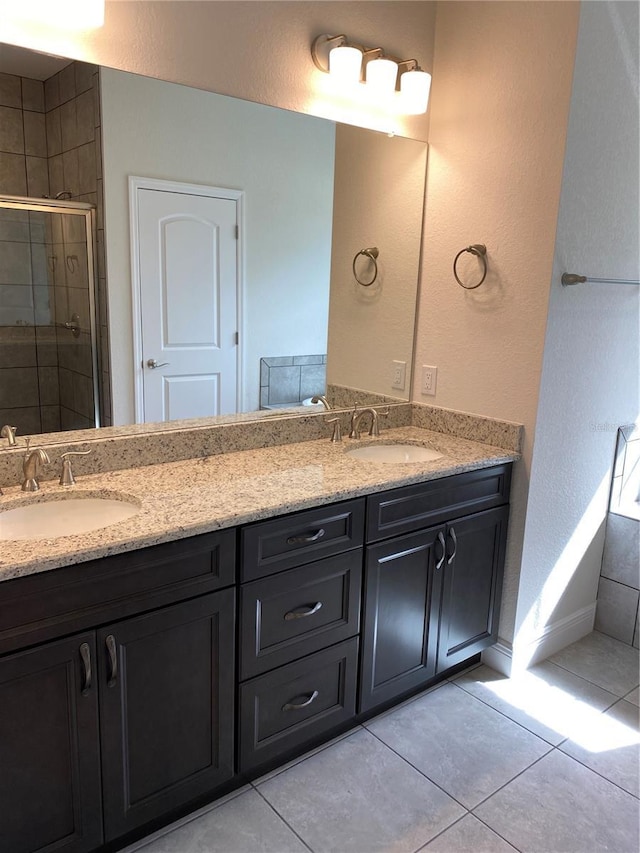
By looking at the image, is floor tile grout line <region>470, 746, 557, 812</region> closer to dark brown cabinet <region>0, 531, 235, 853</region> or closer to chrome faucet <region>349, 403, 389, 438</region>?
dark brown cabinet <region>0, 531, 235, 853</region>

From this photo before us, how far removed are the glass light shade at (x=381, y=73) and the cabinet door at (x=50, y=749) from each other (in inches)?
78.5

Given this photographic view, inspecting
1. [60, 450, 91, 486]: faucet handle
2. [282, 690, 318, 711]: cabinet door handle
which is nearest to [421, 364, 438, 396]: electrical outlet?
[282, 690, 318, 711]: cabinet door handle

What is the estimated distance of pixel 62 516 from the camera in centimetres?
172

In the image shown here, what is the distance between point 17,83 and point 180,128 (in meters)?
0.46

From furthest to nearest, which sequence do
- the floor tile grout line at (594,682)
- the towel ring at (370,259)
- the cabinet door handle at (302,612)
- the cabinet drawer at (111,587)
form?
1. the towel ring at (370,259)
2. the floor tile grout line at (594,682)
3. the cabinet door handle at (302,612)
4. the cabinet drawer at (111,587)

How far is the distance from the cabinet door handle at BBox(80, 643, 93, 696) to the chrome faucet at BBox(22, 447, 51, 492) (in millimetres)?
509

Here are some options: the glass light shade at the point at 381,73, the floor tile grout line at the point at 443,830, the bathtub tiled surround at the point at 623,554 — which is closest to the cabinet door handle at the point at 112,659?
the floor tile grout line at the point at 443,830

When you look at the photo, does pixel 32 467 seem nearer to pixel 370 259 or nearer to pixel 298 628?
pixel 298 628

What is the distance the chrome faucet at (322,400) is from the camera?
8.05 feet

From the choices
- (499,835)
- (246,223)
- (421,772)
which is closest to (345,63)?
(246,223)

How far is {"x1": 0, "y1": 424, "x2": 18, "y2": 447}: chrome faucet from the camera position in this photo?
1763mm

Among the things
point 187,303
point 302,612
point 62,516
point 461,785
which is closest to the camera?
point 62,516

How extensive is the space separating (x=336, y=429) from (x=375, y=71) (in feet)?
4.16

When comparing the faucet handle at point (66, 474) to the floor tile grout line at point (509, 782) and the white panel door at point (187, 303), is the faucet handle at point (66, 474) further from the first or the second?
the floor tile grout line at point (509, 782)
